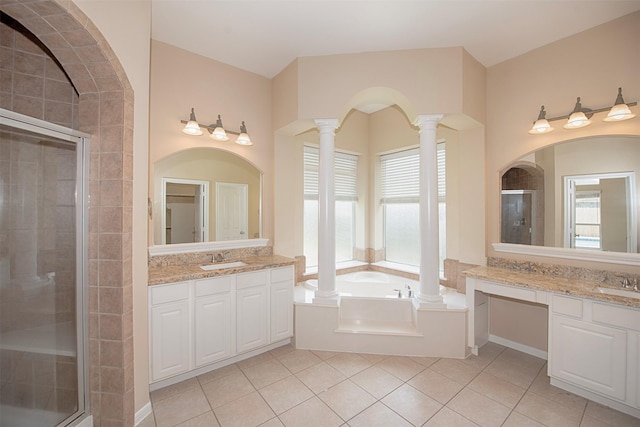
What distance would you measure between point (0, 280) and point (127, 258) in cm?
71

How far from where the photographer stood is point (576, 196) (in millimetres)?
2457

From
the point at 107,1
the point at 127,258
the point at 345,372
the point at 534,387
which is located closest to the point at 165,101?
the point at 107,1

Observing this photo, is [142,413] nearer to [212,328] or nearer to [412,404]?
[212,328]

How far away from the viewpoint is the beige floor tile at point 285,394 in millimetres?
1979

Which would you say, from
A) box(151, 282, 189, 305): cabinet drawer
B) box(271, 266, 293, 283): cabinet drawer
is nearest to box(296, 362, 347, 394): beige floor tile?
box(271, 266, 293, 283): cabinet drawer

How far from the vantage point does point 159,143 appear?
256cm

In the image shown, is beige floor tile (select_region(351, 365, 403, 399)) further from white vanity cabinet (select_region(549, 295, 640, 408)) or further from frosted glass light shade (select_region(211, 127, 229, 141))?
frosted glass light shade (select_region(211, 127, 229, 141))

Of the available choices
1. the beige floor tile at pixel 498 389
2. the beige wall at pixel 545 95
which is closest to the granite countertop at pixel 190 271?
the beige floor tile at pixel 498 389

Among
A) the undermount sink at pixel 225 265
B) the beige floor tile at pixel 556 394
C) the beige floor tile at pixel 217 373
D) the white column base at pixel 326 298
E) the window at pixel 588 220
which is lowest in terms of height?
the beige floor tile at pixel 217 373

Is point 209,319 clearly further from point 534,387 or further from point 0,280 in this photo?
point 534,387

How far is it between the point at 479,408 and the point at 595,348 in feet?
3.23

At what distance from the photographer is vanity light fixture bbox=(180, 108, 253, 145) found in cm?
263

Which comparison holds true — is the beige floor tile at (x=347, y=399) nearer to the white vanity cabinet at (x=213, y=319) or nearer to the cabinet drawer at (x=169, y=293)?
the white vanity cabinet at (x=213, y=319)

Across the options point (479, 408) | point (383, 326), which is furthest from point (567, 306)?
point (383, 326)
